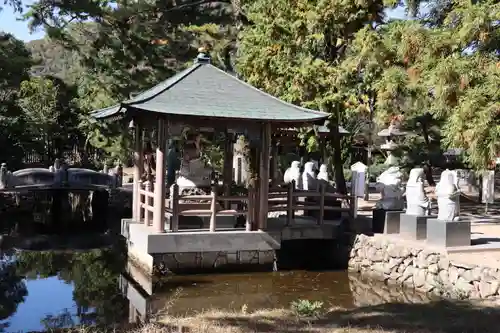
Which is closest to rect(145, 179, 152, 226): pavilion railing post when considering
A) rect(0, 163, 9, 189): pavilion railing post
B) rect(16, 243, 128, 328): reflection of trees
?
rect(16, 243, 128, 328): reflection of trees

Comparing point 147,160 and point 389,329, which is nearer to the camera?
point 389,329

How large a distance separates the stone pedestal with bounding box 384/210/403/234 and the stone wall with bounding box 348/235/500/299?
12.1 inches

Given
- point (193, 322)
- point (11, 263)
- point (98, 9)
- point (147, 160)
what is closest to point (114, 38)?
point (98, 9)

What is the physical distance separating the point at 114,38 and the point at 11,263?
31.2 ft

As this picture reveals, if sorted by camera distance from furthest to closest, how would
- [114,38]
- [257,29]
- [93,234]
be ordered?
[114,38], [93,234], [257,29]

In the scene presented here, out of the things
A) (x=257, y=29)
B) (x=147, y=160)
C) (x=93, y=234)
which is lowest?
(x=93, y=234)

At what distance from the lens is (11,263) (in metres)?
13.0

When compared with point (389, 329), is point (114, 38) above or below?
above

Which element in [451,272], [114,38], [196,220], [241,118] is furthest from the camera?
[114,38]

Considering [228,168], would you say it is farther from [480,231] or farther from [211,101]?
[480,231]

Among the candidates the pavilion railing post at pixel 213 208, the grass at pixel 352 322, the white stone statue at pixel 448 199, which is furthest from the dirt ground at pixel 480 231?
the pavilion railing post at pixel 213 208

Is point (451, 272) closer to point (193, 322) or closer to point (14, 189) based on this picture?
point (193, 322)

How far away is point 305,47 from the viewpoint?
52.6ft

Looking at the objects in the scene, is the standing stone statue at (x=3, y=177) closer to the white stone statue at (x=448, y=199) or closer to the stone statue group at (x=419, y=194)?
the stone statue group at (x=419, y=194)
